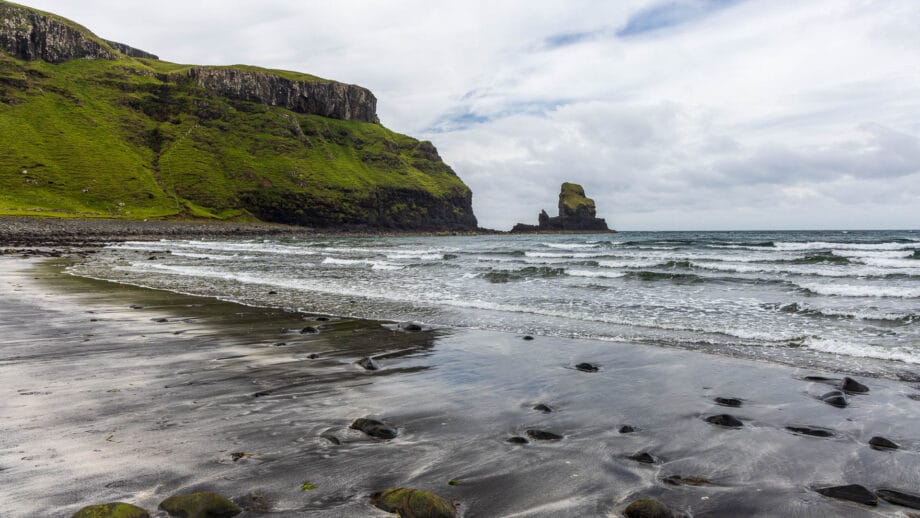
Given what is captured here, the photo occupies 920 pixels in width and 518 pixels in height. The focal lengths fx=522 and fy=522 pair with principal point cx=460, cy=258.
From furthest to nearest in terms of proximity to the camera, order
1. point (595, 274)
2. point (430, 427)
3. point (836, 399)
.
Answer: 1. point (595, 274)
2. point (836, 399)
3. point (430, 427)

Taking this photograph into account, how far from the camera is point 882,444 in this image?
6418mm

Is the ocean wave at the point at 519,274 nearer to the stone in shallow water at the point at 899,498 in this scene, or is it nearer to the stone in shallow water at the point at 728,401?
the stone in shallow water at the point at 728,401

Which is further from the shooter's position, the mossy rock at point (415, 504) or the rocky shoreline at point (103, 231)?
the rocky shoreline at point (103, 231)

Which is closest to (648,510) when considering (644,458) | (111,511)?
(644,458)

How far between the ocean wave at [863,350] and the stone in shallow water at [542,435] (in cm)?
914

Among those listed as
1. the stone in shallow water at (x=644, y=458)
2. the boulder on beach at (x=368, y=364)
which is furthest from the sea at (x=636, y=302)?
the stone in shallow water at (x=644, y=458)

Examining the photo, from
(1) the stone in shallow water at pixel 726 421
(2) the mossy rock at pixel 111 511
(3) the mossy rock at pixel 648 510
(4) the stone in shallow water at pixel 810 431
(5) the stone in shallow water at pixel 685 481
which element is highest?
(2) the mossy rock at pixel 111 511

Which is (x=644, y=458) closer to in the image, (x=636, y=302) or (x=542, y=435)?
(x=542, y=435)

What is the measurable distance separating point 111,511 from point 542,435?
4.52 metres

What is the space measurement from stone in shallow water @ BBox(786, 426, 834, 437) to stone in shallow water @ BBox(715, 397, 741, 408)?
41.0 inches

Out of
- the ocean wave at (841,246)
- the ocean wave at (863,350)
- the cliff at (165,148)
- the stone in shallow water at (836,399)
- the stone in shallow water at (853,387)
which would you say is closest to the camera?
the stone in shallow water at (836,399)

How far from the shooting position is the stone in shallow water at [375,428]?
6.42m

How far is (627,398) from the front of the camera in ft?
27.5

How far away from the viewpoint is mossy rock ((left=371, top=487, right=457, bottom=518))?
14.2ft
